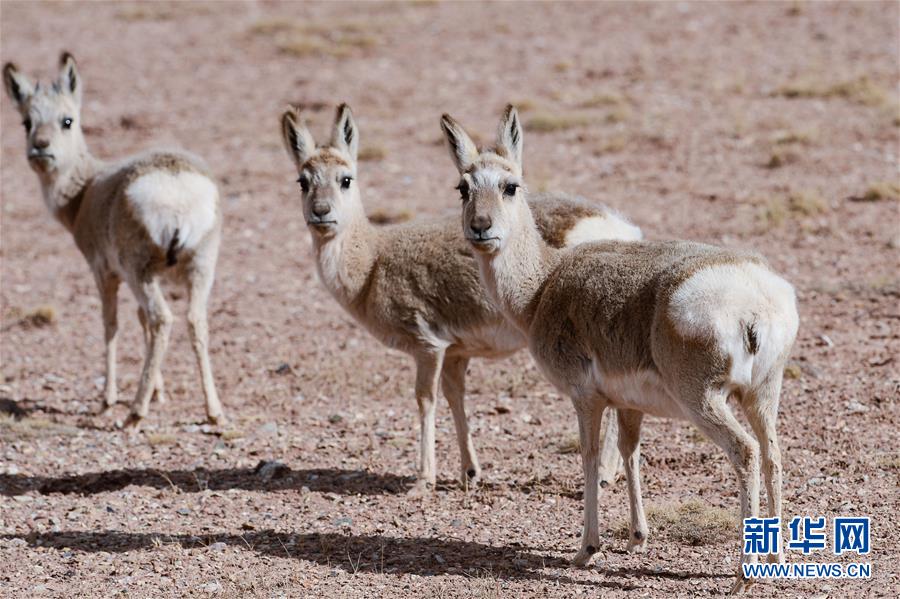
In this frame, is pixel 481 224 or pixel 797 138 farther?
pixel 797 138

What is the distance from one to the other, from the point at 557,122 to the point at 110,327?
10.7m

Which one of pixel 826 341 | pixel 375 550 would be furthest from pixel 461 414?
pixel 826 341

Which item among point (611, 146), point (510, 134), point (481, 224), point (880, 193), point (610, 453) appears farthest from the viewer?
point (611, 146)

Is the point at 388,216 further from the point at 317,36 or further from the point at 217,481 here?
the point at 317,36

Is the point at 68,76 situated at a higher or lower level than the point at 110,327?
higher

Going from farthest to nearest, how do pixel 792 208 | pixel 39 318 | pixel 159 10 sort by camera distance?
pixel 159 10
pixel 792 208
pixel 39 318

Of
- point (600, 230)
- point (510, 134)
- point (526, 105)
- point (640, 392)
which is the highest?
point (526, 105)

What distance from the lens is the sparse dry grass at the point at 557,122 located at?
2141 cm

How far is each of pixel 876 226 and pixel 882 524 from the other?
8365mm

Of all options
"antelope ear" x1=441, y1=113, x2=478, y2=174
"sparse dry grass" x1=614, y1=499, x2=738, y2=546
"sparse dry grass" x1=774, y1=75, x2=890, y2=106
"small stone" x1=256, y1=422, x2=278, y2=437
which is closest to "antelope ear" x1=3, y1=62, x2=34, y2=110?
"small stone" x1=256, y1=422, x2=278, y2=437

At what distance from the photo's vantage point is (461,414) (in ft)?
33.8

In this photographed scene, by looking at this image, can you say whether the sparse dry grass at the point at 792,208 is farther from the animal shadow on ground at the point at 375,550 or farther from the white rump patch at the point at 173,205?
the animal shadow on ground at the point at 375,550

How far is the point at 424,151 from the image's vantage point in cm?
2088

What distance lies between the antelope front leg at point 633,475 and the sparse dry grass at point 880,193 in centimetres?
994
